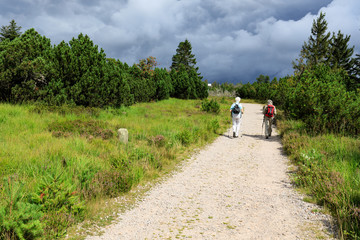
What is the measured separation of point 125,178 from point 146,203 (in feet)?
2.67

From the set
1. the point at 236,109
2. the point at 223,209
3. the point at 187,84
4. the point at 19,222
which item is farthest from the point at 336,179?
the point at 187,84

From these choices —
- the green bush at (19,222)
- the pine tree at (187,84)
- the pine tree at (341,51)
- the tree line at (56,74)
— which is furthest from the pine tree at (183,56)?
the green bush at (19,222)

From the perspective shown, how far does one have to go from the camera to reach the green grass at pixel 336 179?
11.7 ft

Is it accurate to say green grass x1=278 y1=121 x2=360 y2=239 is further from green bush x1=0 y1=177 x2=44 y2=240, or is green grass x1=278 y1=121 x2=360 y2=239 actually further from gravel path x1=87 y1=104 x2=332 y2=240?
green bush x1=0 y1=177 x2=44 y2=240

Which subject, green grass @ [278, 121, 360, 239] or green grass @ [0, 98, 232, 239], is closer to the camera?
green grass @ [0, 98, 232, 239]

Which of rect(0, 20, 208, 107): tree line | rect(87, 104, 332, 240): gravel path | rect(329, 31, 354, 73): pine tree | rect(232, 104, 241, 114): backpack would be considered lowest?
rect(87, 104, 332, 240): gravel path

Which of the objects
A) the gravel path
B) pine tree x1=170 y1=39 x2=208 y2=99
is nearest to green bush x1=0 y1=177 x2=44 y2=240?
the gravel path

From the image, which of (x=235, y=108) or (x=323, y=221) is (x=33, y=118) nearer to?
(x=235, y=108)

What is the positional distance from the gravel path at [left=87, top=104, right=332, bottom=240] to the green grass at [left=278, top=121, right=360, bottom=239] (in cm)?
30

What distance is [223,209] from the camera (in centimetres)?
435

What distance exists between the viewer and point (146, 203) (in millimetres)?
4582

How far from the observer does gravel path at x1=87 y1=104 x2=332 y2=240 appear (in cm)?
351

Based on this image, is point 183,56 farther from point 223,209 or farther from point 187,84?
point 223,209

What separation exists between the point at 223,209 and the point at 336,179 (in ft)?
8.17
